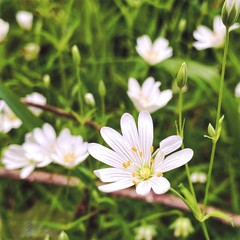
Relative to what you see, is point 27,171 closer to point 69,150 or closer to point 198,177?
point 69,150

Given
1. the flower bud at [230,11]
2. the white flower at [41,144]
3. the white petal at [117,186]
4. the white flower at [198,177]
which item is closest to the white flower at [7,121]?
the white flower at [41,144]

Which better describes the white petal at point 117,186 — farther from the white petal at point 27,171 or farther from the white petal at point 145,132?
the white petal at point 27,171

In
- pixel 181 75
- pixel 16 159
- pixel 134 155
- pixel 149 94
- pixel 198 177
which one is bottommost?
pixel 198 177

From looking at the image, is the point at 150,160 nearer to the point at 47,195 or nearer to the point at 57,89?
the point at 47,195

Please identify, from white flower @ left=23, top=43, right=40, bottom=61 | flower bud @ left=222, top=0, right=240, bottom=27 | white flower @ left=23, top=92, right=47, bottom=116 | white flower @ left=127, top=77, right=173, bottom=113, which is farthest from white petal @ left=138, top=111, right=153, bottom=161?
white flower @ left=23, top=43, right=40, bottom=61

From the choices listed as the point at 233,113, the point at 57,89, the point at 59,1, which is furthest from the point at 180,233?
the point at 59,1

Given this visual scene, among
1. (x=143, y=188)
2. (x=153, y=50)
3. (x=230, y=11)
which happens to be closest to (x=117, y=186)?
(x=143, y=188)

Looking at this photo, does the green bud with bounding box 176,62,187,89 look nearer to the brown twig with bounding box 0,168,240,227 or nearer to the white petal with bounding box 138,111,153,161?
the white petal with bounding box 138,111,153,161
